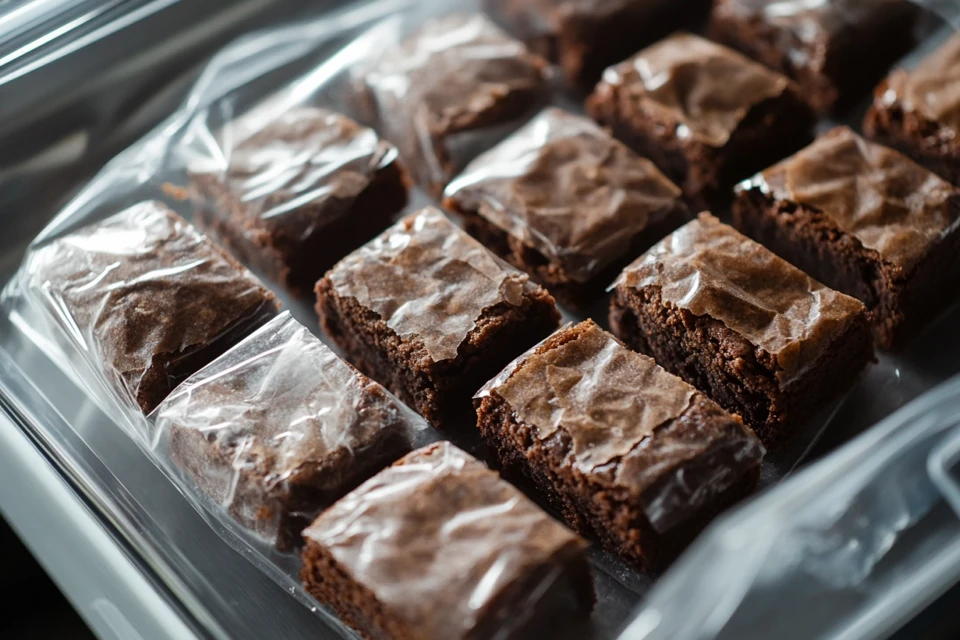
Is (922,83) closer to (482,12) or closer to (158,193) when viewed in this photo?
(482,12)

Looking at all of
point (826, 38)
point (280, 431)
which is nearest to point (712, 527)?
point (280, 431)

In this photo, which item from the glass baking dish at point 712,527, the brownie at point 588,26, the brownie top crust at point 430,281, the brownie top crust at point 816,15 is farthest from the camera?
the brownie at point 588,26

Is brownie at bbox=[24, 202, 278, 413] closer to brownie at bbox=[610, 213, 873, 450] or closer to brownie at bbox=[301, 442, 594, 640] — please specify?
brownie at bbox=[301, 442, 594, 640]

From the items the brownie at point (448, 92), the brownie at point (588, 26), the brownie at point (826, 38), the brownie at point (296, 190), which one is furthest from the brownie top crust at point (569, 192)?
the brownie at point (826, 38)

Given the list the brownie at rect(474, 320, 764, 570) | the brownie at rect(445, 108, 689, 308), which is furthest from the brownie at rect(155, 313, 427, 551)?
the brownie at rect(445, 108, 689, 308)

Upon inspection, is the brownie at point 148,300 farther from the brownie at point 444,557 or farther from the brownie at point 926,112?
the brownie at point 926,112

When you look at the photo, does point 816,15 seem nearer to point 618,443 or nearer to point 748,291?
point 748,291
